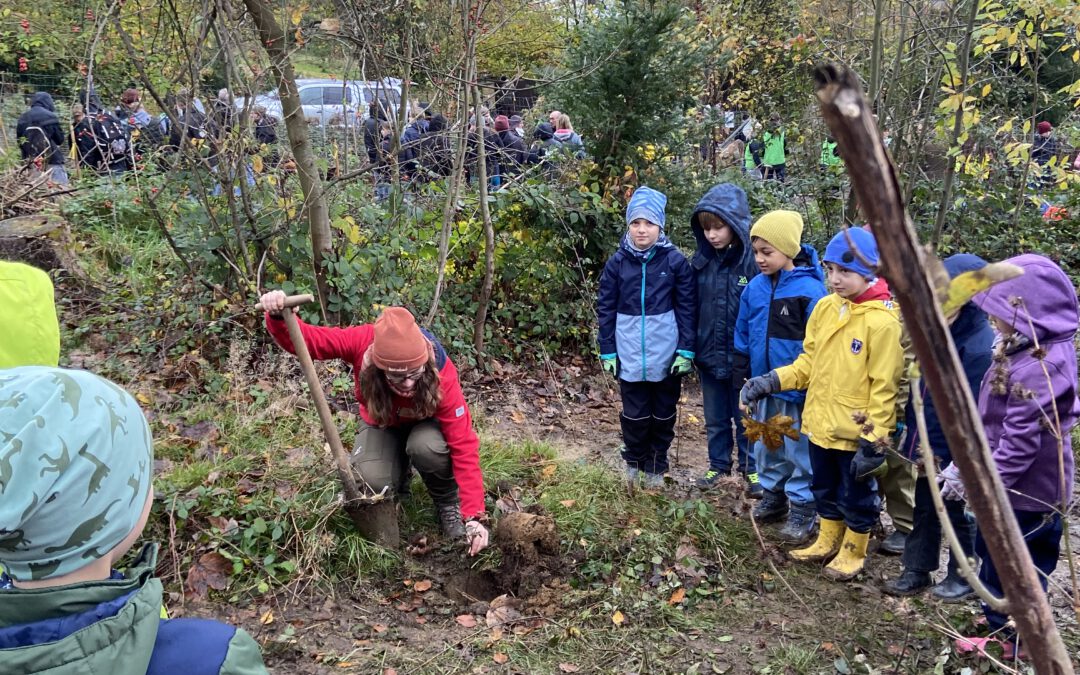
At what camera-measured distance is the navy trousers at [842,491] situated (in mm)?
3658

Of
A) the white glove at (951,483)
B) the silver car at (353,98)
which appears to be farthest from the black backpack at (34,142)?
the white glove at (951,483)

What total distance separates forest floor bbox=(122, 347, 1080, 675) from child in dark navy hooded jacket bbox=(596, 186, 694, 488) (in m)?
0.50

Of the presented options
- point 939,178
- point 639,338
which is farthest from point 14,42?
point 939,178

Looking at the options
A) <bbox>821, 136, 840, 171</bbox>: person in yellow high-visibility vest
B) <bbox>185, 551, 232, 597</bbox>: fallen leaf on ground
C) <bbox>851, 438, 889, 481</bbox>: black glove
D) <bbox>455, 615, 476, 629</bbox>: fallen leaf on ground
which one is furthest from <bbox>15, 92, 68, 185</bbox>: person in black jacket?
<bbox>851, 438, 889, 481</bbox>: black glove

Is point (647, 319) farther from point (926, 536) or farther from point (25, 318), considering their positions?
point (25, 318)

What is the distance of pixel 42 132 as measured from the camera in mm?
9484

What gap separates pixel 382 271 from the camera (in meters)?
5.55

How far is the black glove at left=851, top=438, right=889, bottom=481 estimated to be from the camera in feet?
11.3

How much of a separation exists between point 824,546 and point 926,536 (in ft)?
1.64

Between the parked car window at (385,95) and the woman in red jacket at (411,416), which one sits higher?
the parked car window at (385,95)

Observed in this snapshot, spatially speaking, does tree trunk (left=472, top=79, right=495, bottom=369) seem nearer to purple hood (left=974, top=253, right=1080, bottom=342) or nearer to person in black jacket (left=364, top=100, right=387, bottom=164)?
person in black jacket (left=364, top=100, right=387, bottom=164)

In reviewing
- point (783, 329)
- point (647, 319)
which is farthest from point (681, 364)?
point (783, 329)

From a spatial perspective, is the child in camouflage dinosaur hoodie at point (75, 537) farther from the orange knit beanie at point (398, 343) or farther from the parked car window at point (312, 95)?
the parked car window at point (312, 95)

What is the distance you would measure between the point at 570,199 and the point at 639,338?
2.59 metres
